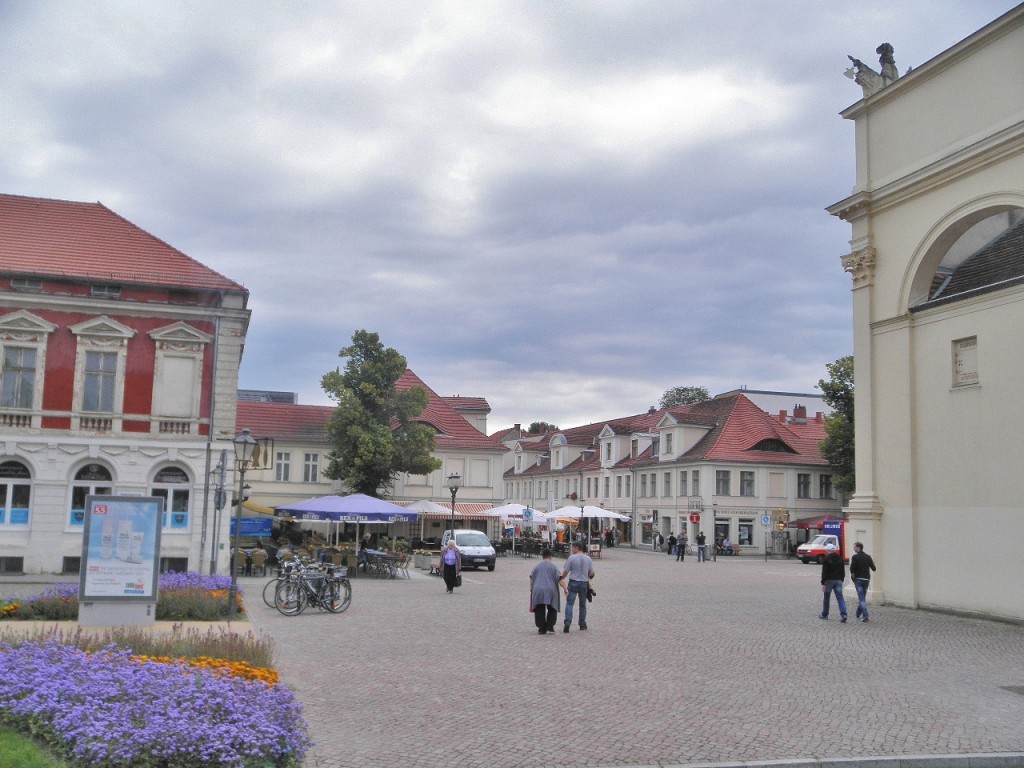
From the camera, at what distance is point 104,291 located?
1216 inches

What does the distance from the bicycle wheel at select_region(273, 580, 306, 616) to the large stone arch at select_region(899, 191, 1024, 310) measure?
1531 cm

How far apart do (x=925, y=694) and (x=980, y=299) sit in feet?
39.4

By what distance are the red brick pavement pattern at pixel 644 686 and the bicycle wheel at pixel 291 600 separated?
23cm

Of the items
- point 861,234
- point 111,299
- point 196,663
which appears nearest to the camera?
point 196,663

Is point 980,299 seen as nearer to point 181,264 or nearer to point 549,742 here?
point 549,742

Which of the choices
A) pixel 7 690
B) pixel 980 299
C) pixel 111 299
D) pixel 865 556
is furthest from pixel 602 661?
pixel 111 299

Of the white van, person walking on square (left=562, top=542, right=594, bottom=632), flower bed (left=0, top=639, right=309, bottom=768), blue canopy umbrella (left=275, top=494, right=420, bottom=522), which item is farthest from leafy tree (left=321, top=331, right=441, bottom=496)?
flower bed (left=0, top=639, right=309, bottom=768)

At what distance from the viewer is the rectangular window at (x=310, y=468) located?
56.6m

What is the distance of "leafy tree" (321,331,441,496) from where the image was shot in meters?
49.4

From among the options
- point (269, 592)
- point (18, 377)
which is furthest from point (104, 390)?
point (269, 592)

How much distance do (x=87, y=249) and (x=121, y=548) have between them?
18.5m

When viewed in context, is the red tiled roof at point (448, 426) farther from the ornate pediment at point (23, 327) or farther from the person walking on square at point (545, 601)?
the person walking on square at point (545, 601)

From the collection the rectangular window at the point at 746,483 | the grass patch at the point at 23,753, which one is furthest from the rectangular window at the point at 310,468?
the grass patch at the point at 23,753

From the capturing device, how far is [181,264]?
107 feet
